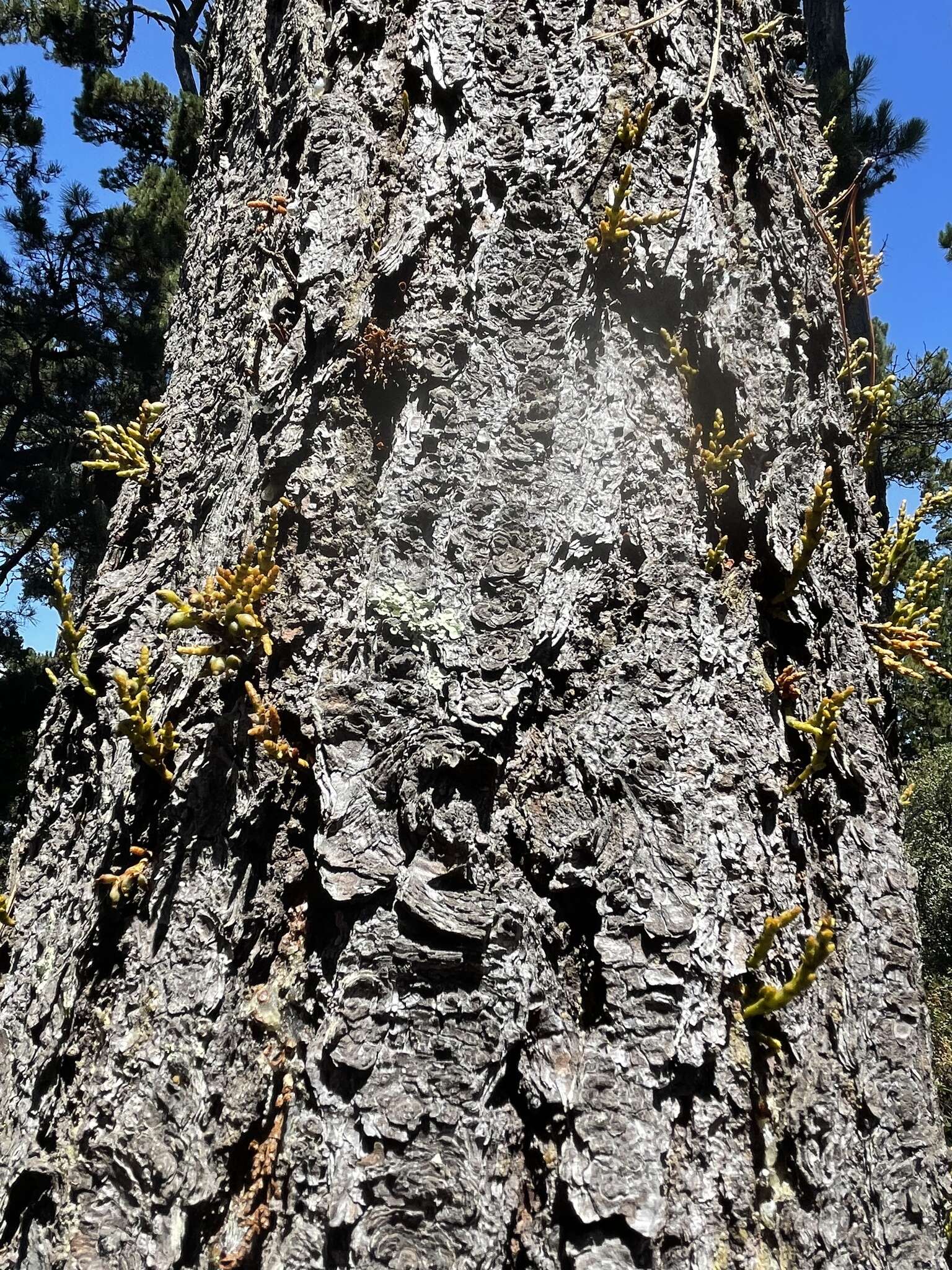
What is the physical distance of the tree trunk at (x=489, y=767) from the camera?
986 mm

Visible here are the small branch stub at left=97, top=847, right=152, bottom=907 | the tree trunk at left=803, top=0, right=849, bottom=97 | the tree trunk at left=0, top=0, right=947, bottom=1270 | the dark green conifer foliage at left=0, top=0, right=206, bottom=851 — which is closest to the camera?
the tree trunk at left=0, top=0, right=947, bottom=1270

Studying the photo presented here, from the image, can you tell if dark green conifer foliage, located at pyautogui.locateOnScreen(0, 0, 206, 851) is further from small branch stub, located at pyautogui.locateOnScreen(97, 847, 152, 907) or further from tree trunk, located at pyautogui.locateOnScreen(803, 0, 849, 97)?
small branch stub, located at pyautogui.locateOnScreen(97, 847, 152, 907)

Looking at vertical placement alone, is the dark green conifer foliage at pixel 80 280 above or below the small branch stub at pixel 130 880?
above

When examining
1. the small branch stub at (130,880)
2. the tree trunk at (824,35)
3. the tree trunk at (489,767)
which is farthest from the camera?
the tree trunk at (824,35)

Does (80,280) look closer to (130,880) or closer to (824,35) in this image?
(824,35)

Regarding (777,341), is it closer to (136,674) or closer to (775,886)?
(775,886)

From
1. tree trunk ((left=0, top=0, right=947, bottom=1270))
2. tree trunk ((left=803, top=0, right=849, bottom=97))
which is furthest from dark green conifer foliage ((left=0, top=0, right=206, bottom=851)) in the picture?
tree trunk ((left=0, top=0, right=947, bottom=1270))

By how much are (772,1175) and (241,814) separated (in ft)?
2.73

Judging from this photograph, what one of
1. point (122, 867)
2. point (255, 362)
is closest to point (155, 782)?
point (122, 867)

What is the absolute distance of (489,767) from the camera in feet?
3.66

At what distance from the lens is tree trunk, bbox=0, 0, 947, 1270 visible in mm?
986

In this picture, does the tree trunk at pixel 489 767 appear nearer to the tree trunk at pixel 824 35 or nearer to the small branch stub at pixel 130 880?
the small branch stub at pixel 130 880

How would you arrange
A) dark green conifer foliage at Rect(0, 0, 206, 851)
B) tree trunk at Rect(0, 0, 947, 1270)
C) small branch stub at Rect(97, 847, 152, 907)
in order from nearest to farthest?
tree trunk at Rect(0, 0, 947, 1270), small branch stub at Rect(97, 847, 152, 907), dark green conifer foliage at Rect(0, 0, 206, 851)

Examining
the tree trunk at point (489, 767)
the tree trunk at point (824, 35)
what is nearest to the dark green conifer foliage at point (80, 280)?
the tree trunk at point (824, 35)
